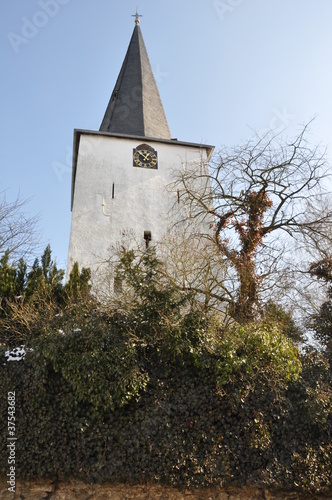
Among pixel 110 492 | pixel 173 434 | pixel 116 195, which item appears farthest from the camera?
pixel 116 195

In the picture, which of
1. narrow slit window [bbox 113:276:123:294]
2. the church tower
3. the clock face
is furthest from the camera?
the clock face

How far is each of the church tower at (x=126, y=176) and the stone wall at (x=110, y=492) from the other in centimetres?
903

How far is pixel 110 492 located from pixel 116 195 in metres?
12.6

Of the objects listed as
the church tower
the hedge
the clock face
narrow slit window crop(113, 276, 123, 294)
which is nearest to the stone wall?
the hedge

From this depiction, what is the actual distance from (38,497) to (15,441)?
89cm

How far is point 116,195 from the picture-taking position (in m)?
17.9

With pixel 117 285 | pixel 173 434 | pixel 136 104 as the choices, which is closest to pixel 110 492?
pixel 173 434

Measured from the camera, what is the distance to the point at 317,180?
11414mm

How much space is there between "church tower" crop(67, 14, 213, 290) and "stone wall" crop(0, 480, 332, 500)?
903cm

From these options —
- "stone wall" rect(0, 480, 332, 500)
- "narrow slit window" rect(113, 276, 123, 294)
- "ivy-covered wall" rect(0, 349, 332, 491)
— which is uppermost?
"narrow slit window" rect(113, 276, 123, 294)

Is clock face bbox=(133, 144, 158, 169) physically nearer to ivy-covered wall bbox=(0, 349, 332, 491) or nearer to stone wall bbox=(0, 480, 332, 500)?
ivy-covered wall bbox=(0, 349, 332, 491)

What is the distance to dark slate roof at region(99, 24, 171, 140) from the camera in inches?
814

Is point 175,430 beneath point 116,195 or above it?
beneath

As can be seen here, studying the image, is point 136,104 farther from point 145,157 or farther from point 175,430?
point 175,430
